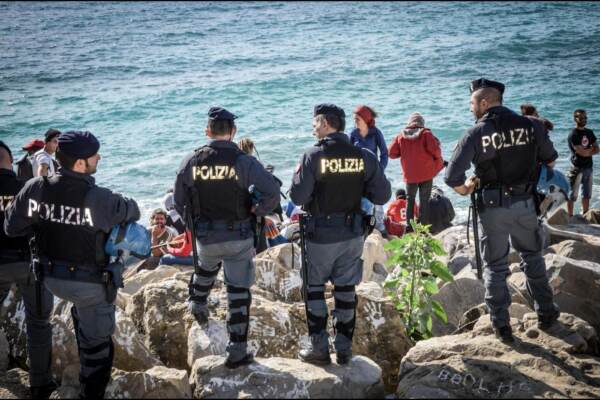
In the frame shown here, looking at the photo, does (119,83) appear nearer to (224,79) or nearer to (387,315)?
(224,79)

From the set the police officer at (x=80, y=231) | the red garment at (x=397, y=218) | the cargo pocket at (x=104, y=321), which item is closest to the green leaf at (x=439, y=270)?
the police officer at (x=80, y=231)

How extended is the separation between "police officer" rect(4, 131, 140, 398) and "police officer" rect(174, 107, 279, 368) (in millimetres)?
564

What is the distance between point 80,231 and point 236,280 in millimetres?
1166

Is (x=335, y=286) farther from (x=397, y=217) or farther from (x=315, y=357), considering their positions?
(x=397, y=217)

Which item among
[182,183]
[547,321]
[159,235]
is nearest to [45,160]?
[159,235]

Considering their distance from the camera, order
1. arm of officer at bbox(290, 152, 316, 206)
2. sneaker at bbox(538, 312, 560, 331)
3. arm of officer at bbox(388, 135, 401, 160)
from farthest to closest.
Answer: arm of officer at bbox(388, 135, 401, 160)
sneaker at bbox(538, 312, 560, 331)
arm of officer at bbox(290, 152, 316, 206)

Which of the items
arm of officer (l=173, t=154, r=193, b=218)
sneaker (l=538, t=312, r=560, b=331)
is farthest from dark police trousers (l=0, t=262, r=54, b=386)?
sneaker (l=538, t=312, r=560, b=331)

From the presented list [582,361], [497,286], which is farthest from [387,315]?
[582,361]

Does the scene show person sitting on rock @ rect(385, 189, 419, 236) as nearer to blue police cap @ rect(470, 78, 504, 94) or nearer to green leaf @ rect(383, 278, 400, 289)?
green leaf @ rect(383, 278, 400, 289)

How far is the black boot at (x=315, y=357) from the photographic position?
4605 mm

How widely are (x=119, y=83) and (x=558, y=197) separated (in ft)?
72.3

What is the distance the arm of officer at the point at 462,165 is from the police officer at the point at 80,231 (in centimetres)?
233

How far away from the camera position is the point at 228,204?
15.4 feet

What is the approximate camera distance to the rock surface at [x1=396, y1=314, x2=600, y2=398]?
171 inches
